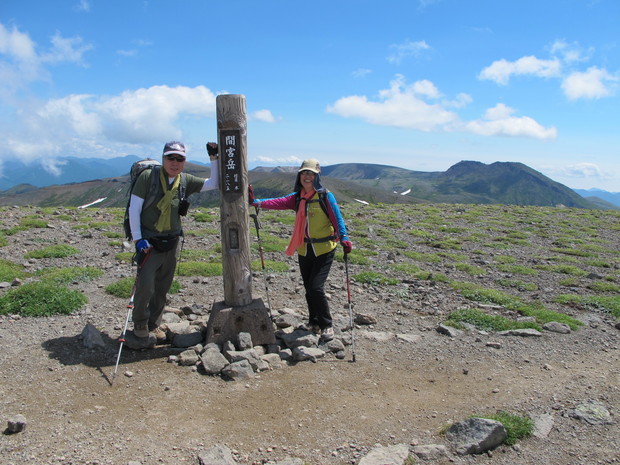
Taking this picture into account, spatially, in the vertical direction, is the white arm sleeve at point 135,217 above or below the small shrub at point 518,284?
above

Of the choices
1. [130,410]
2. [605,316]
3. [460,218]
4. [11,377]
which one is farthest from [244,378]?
[460,218]

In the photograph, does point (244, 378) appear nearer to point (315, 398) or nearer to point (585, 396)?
point (315, 398)

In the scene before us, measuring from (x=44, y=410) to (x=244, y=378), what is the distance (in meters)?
2.94

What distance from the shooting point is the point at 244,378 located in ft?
24.2

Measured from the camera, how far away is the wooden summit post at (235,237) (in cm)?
798

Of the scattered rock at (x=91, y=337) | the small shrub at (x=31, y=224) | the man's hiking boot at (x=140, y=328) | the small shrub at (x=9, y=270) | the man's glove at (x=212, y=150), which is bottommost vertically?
the scattered rock at (x=91, y=337)

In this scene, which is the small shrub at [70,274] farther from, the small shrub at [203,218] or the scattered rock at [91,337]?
the small shrub at [203,218]

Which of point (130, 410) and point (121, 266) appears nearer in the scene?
point (130, 410)

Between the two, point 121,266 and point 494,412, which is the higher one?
point 121,266

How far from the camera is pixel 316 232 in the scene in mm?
8883

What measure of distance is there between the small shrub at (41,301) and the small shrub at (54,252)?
4287 mm

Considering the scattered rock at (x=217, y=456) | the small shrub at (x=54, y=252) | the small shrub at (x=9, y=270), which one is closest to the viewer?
the scattered rock at (x=217, y=456)

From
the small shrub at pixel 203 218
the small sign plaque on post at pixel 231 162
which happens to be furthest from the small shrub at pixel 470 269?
the small shrub at pixel 203 218

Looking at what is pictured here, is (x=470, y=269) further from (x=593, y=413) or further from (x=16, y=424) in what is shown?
(x=16, y=424)
